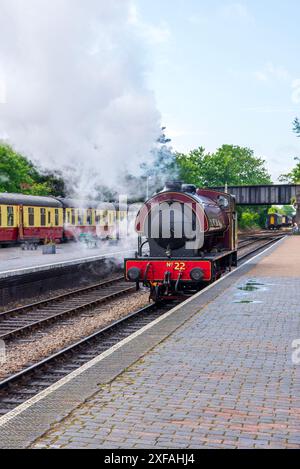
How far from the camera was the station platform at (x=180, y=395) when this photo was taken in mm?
4648

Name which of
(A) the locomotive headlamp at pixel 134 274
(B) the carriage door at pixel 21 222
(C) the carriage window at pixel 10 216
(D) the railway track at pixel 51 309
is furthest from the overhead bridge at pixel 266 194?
(A) the locomotive headlamp at pixel 134 274

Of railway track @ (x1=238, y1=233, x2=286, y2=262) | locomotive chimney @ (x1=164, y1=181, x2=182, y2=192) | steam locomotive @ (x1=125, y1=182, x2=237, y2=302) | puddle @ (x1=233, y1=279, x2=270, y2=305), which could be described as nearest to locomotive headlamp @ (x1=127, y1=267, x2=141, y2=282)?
steam locomotive @ (x1=125, y1=182, x2=237, y2=302)

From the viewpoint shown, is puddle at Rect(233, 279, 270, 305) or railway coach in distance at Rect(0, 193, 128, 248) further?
railway coach in distance at Rect(0, 193, 128, 248)

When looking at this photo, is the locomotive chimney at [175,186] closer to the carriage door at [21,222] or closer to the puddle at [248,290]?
the puddle at [248,290]

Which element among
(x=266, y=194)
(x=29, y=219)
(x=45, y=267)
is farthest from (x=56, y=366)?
(x=266, y=194)

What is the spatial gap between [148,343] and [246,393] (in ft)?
8.18

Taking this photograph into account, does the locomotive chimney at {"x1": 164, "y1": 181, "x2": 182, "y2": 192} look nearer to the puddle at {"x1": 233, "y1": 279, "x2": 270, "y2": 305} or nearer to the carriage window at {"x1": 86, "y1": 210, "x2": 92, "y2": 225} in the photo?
the puddle at {"x1": 233, "y1": 279, "x2": 270, "y2": 305}

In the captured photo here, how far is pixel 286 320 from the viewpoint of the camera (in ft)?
31.6

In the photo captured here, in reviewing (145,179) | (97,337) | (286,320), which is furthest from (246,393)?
(145,179)

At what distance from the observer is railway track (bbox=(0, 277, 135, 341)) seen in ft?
38.1

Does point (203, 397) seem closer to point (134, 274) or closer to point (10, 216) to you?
point (134, 274)

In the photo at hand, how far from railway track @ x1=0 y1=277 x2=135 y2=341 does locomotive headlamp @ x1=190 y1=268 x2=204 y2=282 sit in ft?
9.04

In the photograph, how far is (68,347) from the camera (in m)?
9.45
